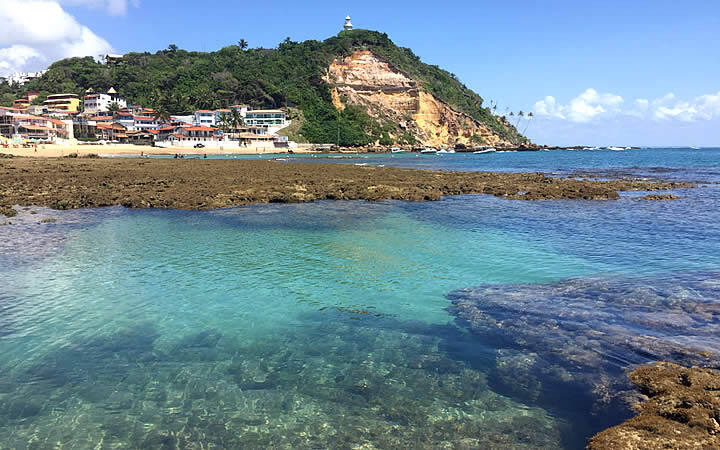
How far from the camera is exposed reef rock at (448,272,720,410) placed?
7.23m

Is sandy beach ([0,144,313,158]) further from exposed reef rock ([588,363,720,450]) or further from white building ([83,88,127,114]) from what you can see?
exposed reef rock ([588,363,720,450])

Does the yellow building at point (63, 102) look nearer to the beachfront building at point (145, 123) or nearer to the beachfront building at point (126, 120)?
the beachfront building at point (126, 120)

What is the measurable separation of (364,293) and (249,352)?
4186 mm

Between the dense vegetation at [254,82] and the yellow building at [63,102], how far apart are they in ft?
22.5

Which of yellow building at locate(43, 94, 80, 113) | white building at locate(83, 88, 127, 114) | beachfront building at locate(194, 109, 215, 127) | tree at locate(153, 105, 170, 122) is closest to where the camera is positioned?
tree at locate(153, 105, 170, 122)

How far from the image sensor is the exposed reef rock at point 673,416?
511cm

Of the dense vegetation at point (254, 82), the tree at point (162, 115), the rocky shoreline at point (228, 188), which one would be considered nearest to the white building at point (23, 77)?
the dense vegetation at point (254, 82)

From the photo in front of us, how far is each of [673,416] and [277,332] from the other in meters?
7.13

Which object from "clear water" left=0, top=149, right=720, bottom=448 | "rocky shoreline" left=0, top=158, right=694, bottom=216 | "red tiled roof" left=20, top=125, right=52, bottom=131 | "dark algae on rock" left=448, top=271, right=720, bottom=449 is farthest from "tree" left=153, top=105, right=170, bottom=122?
"dark algae on rock" left=448, top=271, right=720, bottom=449

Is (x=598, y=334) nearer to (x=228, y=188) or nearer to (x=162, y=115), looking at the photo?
(x=228, y=188)

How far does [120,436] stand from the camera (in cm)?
582

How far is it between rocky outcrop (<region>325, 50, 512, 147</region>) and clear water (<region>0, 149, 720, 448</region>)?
137m

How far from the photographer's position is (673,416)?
5645 millimetres

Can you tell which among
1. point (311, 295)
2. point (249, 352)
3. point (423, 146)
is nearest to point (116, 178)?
point (311, 295)
